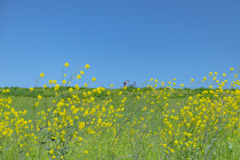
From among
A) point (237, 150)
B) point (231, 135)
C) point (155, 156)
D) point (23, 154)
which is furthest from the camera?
point (231, 135)

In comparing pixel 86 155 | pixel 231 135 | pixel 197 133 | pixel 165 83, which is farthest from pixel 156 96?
pixel 231 135

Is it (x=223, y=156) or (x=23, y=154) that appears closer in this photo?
(x=23, y=154)

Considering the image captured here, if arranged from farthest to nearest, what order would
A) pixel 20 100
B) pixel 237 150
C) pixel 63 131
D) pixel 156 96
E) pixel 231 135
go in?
1. pixel 20 100
2. pixel 231 135
3. pixel 156 96
4. pixel 237 150
5. pixel 63 131

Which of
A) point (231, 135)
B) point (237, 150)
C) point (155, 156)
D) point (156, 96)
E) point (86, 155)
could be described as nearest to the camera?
point (86, 155)

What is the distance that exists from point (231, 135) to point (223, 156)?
1786 millimetres

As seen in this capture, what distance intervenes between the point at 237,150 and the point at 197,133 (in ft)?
4.43

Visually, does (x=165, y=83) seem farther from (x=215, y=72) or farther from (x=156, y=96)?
(x=215, y=72)

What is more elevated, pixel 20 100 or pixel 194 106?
pixel 20 100

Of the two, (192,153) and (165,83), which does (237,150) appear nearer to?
(192,153)

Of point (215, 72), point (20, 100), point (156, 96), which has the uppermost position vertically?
point (20, 100)

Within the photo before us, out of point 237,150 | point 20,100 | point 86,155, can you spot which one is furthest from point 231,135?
point 20,100

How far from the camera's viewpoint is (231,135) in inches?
239

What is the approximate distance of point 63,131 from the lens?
322 centimetres

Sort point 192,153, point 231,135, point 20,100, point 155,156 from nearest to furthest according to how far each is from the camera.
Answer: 1. point 192,153
2. point 155,156
3. point 231,135
4. point 20,100
